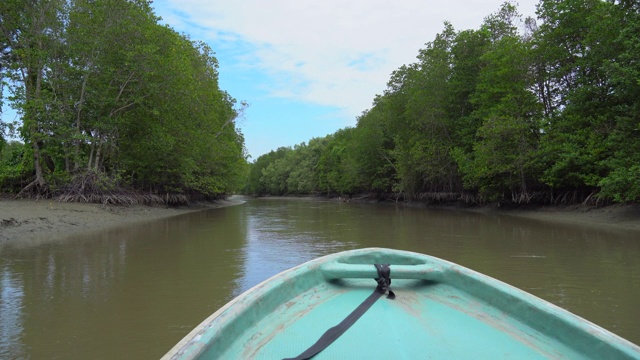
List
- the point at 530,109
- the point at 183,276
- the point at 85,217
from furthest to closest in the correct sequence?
the point at 530,109 → the point at 85,217 → the point at 183,276

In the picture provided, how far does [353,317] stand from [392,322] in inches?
9.2

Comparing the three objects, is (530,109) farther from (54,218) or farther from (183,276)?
(54,218)

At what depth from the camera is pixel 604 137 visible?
1633 centimetres

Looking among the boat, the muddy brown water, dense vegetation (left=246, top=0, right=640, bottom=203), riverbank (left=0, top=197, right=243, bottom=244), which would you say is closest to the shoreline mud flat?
riverbank (left=0, top=197, right=243, bottom=244)

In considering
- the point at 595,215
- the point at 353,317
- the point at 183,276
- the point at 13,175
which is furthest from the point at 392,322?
the point at 13,175

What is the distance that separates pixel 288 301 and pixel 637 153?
1544 centimetres

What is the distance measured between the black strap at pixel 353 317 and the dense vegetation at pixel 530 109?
43.9 feet

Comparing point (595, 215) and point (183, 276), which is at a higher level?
point (595, 215)

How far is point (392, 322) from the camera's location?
2.26 m

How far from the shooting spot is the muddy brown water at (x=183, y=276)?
3.91 meters

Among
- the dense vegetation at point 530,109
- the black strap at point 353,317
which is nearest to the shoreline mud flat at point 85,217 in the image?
the dense vegetation at point 530,109

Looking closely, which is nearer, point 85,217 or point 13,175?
point 85,217

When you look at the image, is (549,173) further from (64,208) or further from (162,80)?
(64,208)

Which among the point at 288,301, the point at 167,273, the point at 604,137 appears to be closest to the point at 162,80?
the point at 167,273
